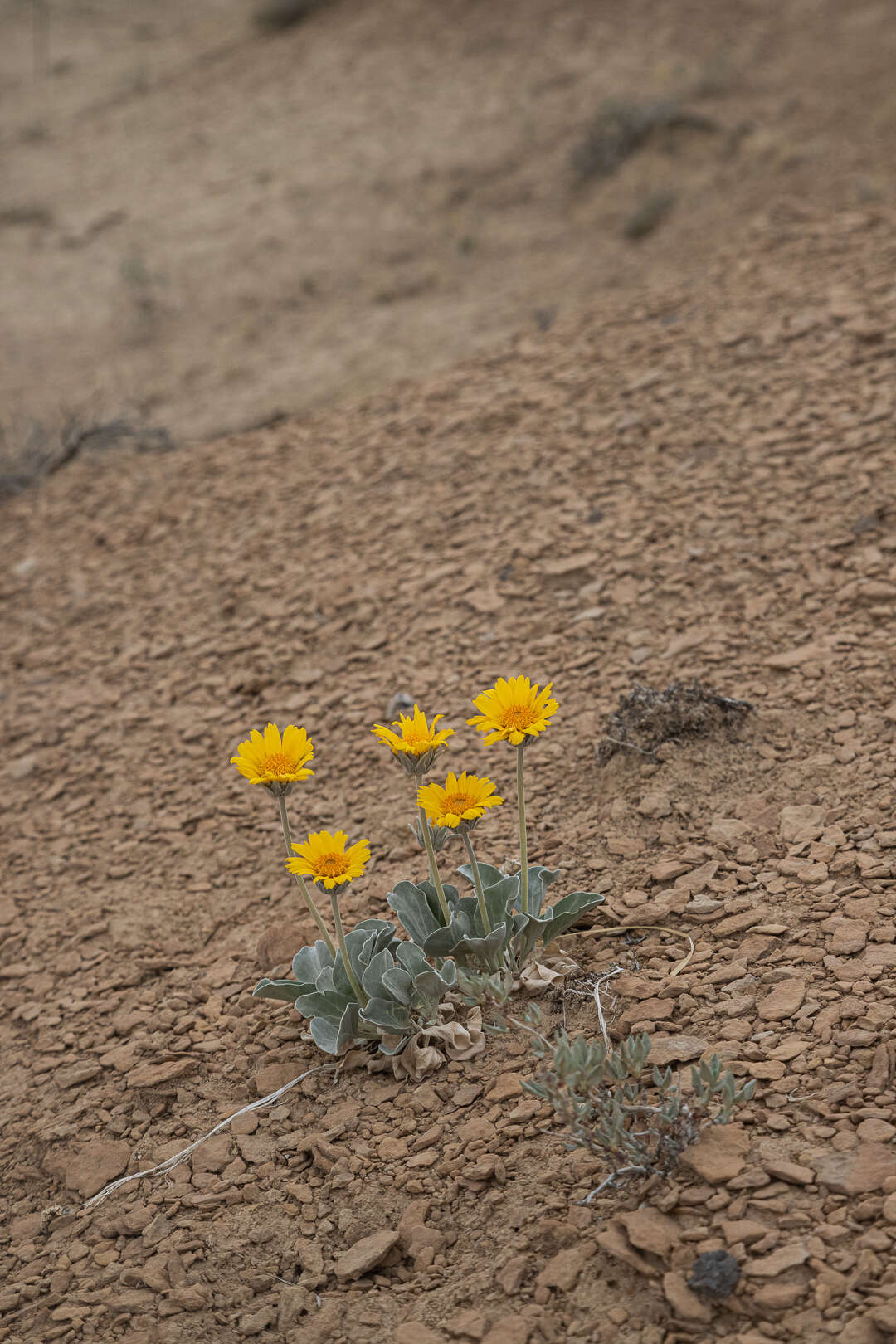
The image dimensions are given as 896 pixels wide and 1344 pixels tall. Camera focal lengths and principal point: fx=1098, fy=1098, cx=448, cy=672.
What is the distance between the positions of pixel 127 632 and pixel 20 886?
137cm

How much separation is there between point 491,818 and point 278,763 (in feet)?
3.19

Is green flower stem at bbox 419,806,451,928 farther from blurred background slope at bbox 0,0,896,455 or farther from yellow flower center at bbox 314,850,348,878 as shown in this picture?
blurred background slope at bbox 0,0,896,455

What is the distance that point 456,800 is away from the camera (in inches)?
83.7

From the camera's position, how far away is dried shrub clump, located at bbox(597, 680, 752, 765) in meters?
2.91

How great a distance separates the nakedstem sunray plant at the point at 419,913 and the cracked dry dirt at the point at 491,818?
0.49 feet

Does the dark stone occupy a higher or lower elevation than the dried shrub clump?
lower

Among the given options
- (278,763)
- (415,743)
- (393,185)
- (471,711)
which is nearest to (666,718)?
(471,711)

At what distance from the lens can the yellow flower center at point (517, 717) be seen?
6.84 ft

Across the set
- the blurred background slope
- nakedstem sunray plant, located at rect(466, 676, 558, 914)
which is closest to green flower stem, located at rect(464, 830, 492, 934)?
nakedstem sunray plant, located at rect(466, 676, 558, 914)

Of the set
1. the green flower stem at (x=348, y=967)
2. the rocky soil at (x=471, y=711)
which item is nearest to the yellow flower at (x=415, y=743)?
the green flower stem at (x=348, y=967)

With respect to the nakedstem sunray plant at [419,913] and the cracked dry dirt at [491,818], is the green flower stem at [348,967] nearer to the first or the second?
the nakedstem sunray plant at [419,913]

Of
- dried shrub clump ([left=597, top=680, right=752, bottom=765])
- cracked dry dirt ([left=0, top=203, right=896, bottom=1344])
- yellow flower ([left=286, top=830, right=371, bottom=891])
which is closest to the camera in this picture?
cracked dry dirt ([left=0, top=203, right=896, bottom=1344])

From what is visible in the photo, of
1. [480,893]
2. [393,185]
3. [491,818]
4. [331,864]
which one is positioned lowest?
[491,818]

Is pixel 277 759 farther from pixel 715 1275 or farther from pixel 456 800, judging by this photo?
pixel 715 1275
